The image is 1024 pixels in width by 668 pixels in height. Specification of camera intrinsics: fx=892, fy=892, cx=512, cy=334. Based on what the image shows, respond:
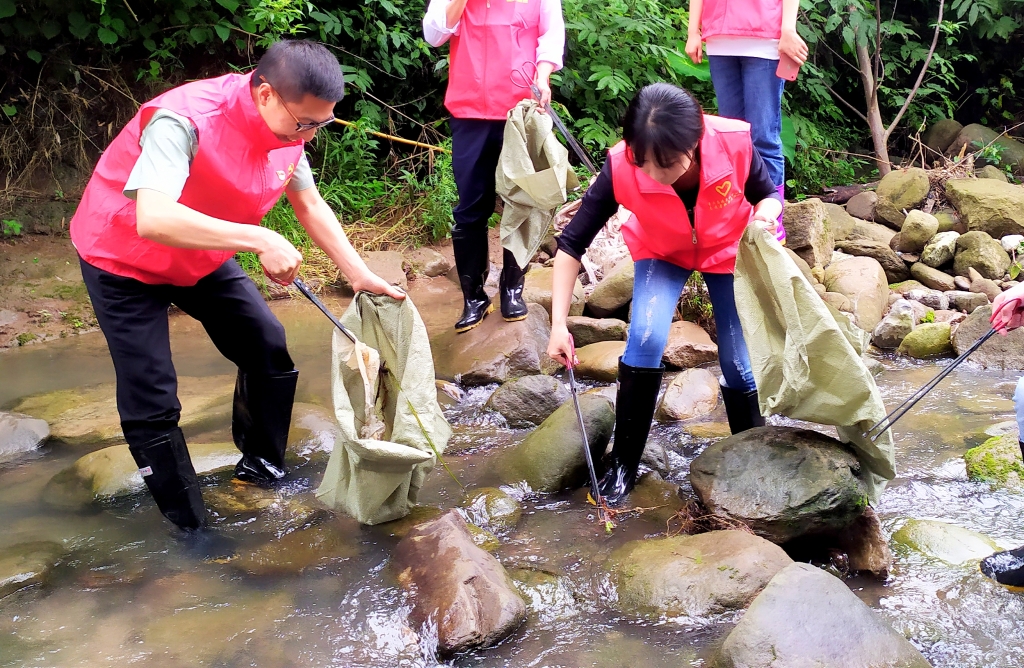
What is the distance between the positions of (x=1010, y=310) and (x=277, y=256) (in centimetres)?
207

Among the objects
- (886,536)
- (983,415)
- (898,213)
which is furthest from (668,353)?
(898,213)

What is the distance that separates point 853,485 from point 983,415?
5.66 ft

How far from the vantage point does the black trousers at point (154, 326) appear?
276 cm

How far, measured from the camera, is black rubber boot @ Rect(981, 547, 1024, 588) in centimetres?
268

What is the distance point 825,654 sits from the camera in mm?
2180

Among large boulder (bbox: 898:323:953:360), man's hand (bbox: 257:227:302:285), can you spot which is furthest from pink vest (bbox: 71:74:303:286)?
large boulder (bbox: 898:323:953:360)

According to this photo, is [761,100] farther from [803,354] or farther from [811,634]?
[811,634]

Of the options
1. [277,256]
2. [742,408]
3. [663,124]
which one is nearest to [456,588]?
[277,256]

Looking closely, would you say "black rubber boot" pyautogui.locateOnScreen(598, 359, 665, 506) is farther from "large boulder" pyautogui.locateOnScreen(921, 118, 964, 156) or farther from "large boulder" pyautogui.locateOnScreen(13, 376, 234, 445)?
"large boulder" pyautogui.locateOnScreen(921, 118, 964, 156)

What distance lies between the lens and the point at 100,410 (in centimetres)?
423

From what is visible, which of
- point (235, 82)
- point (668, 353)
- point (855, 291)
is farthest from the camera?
point (855, 291)

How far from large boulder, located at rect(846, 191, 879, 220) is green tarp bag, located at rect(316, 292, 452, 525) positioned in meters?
5.37

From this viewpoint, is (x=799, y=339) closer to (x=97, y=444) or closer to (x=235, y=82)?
(x=235, y=82)

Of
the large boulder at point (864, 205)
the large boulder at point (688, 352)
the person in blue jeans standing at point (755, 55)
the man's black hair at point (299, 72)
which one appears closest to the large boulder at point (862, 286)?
the large boulder at point (688, 352)
